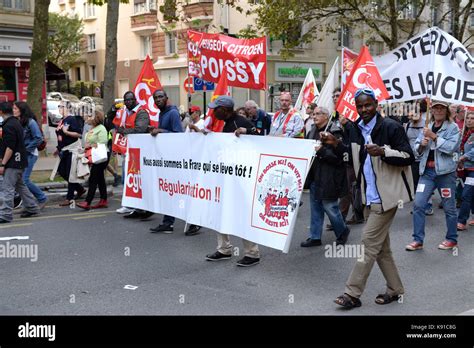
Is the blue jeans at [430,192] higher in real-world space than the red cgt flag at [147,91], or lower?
lower

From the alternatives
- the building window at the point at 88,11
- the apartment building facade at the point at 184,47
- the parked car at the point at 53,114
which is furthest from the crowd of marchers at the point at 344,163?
the building window at the point at 88,11

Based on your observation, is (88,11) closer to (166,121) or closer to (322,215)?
(166,121)

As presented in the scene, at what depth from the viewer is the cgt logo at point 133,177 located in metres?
8.76

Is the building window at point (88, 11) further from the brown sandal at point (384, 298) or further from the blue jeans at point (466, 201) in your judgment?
the brown sandal at point (384, 298)

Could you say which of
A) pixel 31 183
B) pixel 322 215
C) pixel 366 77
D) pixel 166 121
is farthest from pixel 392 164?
pixel 31 183

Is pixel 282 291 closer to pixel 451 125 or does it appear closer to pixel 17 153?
pixel 451 125

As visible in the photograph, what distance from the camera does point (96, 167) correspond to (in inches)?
395

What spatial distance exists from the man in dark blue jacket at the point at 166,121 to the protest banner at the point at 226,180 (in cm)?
25

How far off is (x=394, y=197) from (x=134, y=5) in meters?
39.3

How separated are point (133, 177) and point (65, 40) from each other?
3870 centimetres

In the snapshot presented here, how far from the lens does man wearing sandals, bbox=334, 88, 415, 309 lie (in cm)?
516

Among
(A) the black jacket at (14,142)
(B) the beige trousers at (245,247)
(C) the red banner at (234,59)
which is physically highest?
(C) the red banner at (234,59)
